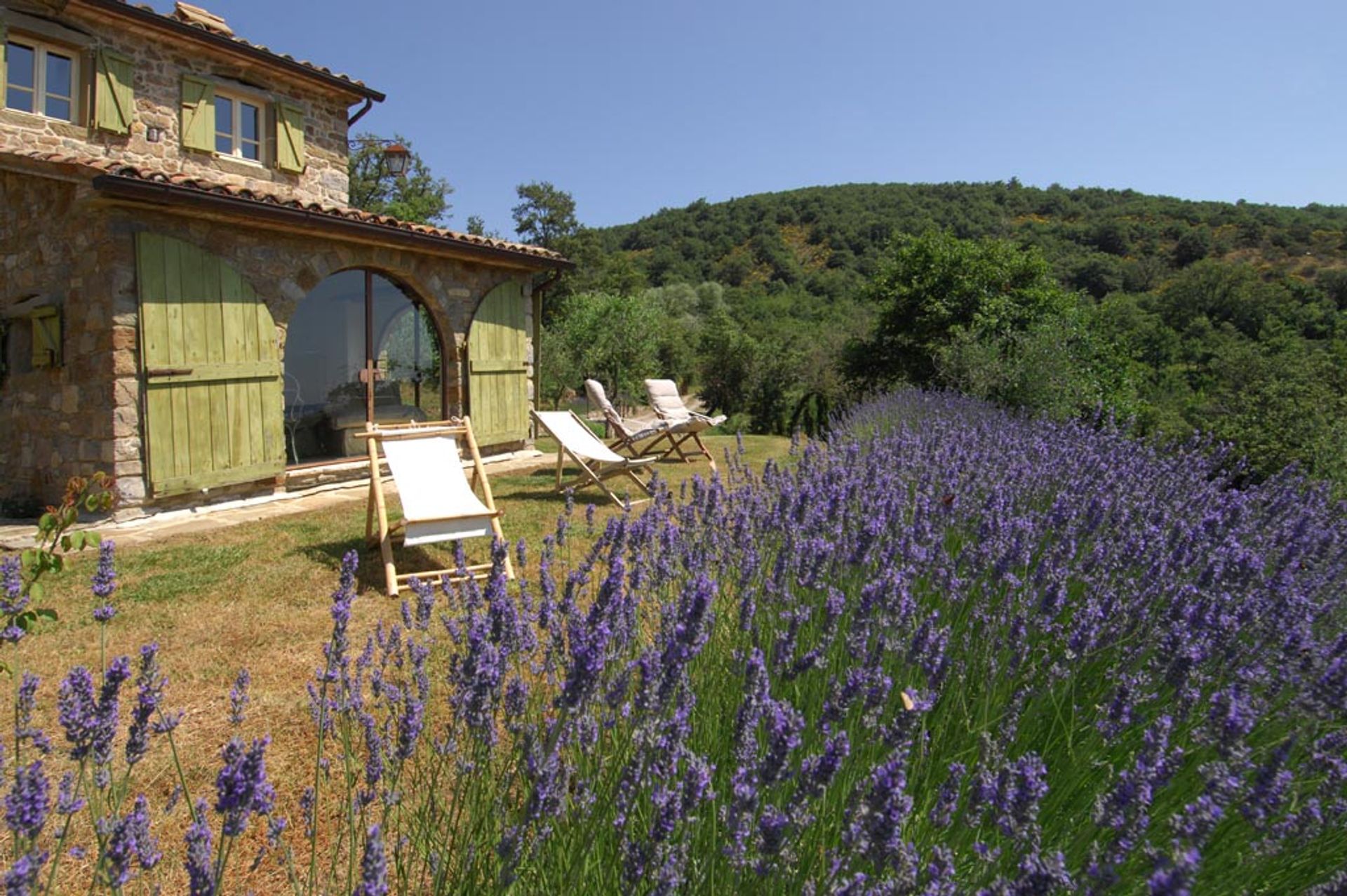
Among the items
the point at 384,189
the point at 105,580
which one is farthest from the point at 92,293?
the point at 384,189

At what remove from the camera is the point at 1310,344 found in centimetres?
1719

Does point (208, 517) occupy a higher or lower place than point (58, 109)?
lower

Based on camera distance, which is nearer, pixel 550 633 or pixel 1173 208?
pixel 550 633

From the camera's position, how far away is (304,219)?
620cm

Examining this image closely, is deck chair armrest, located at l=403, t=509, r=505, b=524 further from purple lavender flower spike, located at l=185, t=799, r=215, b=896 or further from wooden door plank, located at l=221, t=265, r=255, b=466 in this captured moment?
purple lavender flower spike, located at l=185, t=799, r=215, b=896

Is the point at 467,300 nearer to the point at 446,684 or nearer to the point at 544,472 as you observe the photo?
the point at 544,472

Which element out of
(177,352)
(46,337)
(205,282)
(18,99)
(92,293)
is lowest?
(177,352)

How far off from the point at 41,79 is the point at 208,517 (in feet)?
17.6

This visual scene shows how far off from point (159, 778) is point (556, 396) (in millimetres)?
13023

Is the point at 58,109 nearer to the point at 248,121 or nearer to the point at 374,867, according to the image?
the point at 248,121

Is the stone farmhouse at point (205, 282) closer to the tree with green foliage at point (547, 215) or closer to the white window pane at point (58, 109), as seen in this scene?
the white window pane at point (58, 109)

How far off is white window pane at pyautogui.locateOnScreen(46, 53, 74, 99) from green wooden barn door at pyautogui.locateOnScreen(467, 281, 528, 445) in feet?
15.4

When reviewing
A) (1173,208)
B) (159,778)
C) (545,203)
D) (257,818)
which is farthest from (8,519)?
(1173,208)

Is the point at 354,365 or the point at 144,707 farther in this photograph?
the point at 354,365
